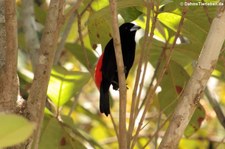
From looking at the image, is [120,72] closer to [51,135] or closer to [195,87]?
[195,87]

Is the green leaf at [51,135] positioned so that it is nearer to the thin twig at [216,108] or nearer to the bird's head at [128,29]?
the bird's head at [128,29]

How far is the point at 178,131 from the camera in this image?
1.51 metres

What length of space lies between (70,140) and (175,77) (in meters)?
0.59

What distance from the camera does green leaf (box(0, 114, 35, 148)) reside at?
94cm

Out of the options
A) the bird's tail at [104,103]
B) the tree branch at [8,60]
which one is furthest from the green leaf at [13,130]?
the bird's tail at [104,103]

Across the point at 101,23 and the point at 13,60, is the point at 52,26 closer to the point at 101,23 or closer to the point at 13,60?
the point at 13,60

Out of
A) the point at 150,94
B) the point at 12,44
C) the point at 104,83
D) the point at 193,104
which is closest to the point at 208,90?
the point at 104,83

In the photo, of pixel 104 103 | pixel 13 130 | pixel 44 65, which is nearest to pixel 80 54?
pixel 104 103

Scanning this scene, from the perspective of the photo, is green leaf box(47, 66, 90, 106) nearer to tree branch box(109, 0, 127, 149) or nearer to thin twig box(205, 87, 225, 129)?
thin twig box(205, 87, 225, 129)

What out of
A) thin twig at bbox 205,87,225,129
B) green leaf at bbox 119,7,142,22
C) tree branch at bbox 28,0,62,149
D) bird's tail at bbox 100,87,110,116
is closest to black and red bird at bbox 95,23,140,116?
bird's tail at bbox 100,87,110,116

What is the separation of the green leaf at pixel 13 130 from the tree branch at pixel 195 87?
0.61 metres

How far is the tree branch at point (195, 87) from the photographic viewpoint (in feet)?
4.96

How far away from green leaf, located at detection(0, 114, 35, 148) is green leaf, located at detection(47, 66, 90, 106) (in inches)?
60.9

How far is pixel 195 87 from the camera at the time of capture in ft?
5.05
